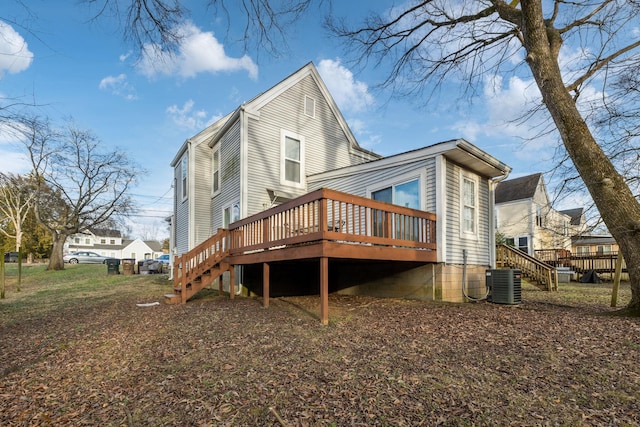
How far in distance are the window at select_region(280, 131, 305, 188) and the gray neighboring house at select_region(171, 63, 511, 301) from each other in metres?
0.03

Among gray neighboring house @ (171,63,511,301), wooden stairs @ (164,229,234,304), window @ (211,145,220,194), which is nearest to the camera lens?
gray neighboring house @ (171,63,511,301)

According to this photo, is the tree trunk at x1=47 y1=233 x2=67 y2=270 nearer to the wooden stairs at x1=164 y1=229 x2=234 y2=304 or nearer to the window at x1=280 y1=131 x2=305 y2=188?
the wooden stairs at x1=164 y1=229 x2=234 y2=304

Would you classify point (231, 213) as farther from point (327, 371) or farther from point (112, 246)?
point (112, 246)

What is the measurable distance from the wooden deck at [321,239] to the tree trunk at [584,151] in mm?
3056

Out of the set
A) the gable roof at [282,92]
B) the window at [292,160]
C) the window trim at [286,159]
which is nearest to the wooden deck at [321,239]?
the window trim at [286,159]

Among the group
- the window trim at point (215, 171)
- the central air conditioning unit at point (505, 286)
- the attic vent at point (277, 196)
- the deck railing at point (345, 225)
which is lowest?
the central air conditioning unit at point (505, 286)

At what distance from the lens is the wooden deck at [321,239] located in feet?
19.6

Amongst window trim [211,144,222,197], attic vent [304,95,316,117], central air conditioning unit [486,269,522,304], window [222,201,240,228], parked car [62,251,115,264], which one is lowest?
parked car [62,251,115,264]

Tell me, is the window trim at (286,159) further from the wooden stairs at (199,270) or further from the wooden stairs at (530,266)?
the wooden stairs at (530,266)

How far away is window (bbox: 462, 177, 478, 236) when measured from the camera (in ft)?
29.4

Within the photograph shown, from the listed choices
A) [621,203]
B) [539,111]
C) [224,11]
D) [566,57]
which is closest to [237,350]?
[224,11]

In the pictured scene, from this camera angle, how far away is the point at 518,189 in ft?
84.6

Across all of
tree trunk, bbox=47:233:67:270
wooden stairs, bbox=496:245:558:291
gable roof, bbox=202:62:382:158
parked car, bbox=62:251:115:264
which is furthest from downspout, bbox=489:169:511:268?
parked car, bbox=62:251:115:264

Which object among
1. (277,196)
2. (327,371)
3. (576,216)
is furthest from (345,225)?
(576,216)
